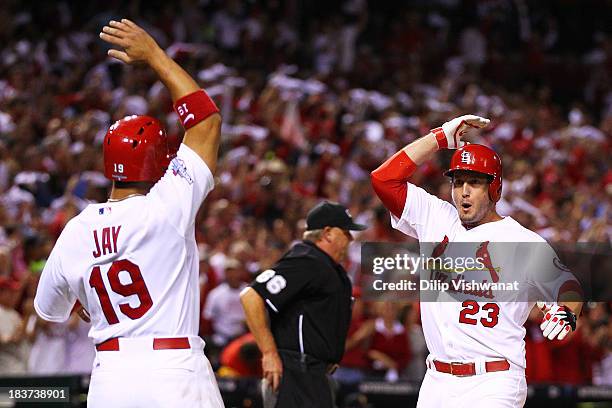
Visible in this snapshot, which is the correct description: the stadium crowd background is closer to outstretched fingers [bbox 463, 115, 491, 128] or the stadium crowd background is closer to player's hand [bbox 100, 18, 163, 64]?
outstretched fingers [bbox 463, 115, 491, 128]

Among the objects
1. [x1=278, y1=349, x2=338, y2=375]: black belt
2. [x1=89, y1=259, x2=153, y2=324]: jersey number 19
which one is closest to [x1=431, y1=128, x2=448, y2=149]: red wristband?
[x1=278, y1=349, x2=338, y2=375]: black belt

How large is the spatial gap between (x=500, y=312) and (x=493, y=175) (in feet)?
2.44

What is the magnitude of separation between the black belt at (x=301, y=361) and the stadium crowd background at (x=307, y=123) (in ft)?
7.95

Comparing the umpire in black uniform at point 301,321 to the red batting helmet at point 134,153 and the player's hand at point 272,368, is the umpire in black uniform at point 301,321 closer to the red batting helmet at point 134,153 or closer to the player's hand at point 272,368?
the player's hand at point 272,368

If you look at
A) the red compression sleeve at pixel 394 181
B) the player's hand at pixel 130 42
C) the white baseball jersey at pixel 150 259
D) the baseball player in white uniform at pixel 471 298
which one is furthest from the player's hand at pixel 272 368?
the player's hand at pixel 130 42

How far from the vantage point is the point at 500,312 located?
5.42m

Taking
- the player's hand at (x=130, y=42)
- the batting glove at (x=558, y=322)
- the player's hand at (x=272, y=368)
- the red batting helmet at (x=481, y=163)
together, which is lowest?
the player's hand at (x=272, y=368)

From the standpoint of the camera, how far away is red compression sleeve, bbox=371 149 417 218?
585cm

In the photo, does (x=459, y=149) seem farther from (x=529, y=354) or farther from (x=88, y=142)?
(x=88, y=142)

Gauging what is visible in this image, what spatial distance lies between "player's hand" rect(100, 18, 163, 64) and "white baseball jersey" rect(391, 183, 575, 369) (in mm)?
2132

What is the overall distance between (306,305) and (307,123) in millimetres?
9074

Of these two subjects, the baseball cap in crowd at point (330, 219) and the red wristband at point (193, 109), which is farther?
the baseball cap in crowd at point (330, 219)

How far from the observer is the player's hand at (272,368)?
20.7 ft

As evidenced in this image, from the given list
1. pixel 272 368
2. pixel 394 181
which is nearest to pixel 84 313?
pixel 272 368
